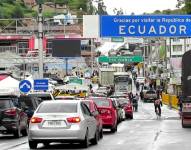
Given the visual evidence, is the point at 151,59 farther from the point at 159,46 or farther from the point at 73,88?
the point at 73,88

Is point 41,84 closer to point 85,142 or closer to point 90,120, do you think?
point 90,120

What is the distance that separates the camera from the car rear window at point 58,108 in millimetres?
22656

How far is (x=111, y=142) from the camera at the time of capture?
2572 cm

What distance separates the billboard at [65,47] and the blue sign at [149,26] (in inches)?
2165

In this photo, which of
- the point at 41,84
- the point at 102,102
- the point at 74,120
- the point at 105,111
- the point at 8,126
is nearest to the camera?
the point at 74,120

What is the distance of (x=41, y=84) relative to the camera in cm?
4572

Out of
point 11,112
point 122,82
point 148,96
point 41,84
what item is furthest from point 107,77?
point 11,112

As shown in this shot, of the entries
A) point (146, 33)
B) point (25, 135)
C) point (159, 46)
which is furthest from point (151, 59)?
point (25, 135)

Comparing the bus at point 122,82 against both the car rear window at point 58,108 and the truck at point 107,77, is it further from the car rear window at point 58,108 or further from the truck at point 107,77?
the car rear window at point 58,108

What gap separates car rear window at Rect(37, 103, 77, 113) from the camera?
892 inches

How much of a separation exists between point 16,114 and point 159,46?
16036 cm

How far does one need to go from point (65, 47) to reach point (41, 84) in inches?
2508

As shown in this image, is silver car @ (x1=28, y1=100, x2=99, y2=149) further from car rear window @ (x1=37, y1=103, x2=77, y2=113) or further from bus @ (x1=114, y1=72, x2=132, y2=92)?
bus @ (x1=114, y1=72, x2=132, y2=92)

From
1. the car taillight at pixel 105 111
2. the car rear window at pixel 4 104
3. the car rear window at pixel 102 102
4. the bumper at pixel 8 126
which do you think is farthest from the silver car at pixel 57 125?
the car rear window at pixel 102 102
